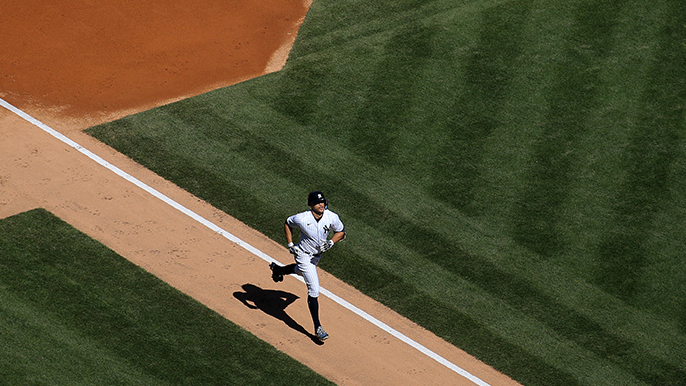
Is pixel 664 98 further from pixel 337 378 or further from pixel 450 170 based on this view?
pixel 337 378

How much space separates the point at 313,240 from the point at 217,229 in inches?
102

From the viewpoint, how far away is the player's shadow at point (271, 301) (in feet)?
33.7

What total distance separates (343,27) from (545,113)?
508 cm

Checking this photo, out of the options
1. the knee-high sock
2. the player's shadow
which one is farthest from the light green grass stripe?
the knee-high sock

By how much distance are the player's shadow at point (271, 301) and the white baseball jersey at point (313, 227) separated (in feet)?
4.00

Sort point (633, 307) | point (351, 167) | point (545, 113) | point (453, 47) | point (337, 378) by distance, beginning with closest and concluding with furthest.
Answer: point (337, 378), point (633, 307), point (351, 167), point (545, 113), point (453, 47)

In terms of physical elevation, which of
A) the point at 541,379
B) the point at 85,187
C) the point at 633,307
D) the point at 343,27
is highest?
the point at 343,27

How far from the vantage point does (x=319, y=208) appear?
947cm

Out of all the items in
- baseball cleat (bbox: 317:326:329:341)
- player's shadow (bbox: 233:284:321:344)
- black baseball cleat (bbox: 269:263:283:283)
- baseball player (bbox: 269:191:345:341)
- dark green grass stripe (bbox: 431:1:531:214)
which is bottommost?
player's shadow (bbox: 233:284:321:344)

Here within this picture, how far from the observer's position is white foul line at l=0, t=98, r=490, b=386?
10.2 metres

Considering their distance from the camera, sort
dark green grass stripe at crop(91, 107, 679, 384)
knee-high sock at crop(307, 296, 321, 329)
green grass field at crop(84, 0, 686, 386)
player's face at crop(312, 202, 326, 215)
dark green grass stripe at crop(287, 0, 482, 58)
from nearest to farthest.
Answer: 1. player's face at crop(312, 202, 326, 215)
2. knee-high sock at crop(307, 296, 321, 329)
3. dark green grass stripe at crop(91, 107, 679, 384)
4. green grass field at crop(84, 0, 686, 386)
5. dark green grass stripe at crop(287, 0, 482, 58)

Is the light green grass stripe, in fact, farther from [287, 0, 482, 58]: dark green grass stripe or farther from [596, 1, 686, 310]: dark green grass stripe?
[287, 0, 482, 58]: dark green grass stripe

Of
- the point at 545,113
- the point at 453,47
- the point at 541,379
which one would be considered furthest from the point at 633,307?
the point at 453,47

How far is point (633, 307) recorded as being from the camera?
37.7 feet
